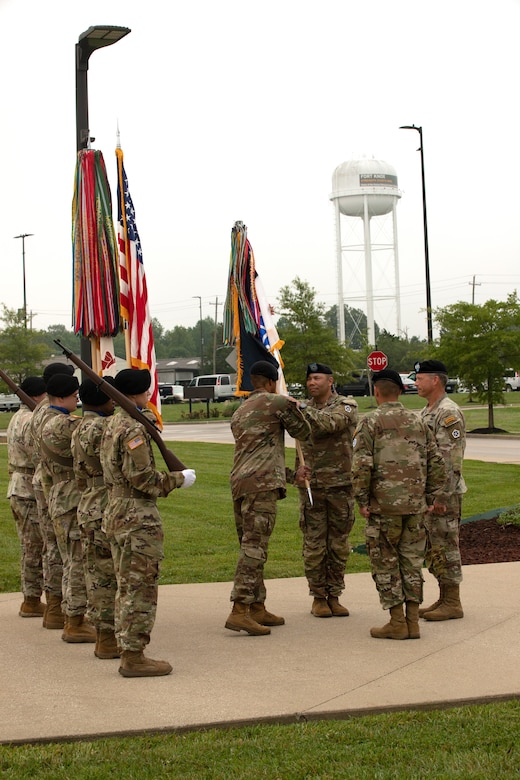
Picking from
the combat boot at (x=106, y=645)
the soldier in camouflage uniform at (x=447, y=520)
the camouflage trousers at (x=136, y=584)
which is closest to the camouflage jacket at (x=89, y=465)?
the camouflage trousers at (x=136, y=584)

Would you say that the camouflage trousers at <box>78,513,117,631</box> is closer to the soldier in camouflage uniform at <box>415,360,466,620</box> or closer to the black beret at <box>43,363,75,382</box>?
the black beret at <box>43,363,75,382</box>

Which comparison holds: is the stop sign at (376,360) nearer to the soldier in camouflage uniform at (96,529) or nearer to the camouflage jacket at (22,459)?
the camouflage jacket at (22,459)

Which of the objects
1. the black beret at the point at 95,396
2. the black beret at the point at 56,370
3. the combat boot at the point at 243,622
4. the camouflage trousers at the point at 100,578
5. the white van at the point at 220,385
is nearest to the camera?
the camouflage trousers at the point at 100,578

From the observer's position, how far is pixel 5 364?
4769 centimetres

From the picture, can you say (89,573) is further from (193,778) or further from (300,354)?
(300,354)

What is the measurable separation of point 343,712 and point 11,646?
2.97 meters

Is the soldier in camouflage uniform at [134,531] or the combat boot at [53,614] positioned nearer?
the soldier in camouflage uniform at [134,531]

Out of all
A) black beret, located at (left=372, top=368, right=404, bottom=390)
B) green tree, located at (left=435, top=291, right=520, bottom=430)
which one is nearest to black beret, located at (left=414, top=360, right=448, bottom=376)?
black beret, located at (left=372, top=368, right=404, bottom=390)

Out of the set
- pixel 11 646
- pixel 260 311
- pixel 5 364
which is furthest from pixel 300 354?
pixel 11 646

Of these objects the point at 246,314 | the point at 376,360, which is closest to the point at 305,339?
the point at 376,360

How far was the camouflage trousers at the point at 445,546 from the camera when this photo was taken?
8.07 meters

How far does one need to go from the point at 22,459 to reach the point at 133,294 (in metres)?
1.94

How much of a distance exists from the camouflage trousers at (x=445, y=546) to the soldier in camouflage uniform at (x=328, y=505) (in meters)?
0.70

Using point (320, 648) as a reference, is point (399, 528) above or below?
above
